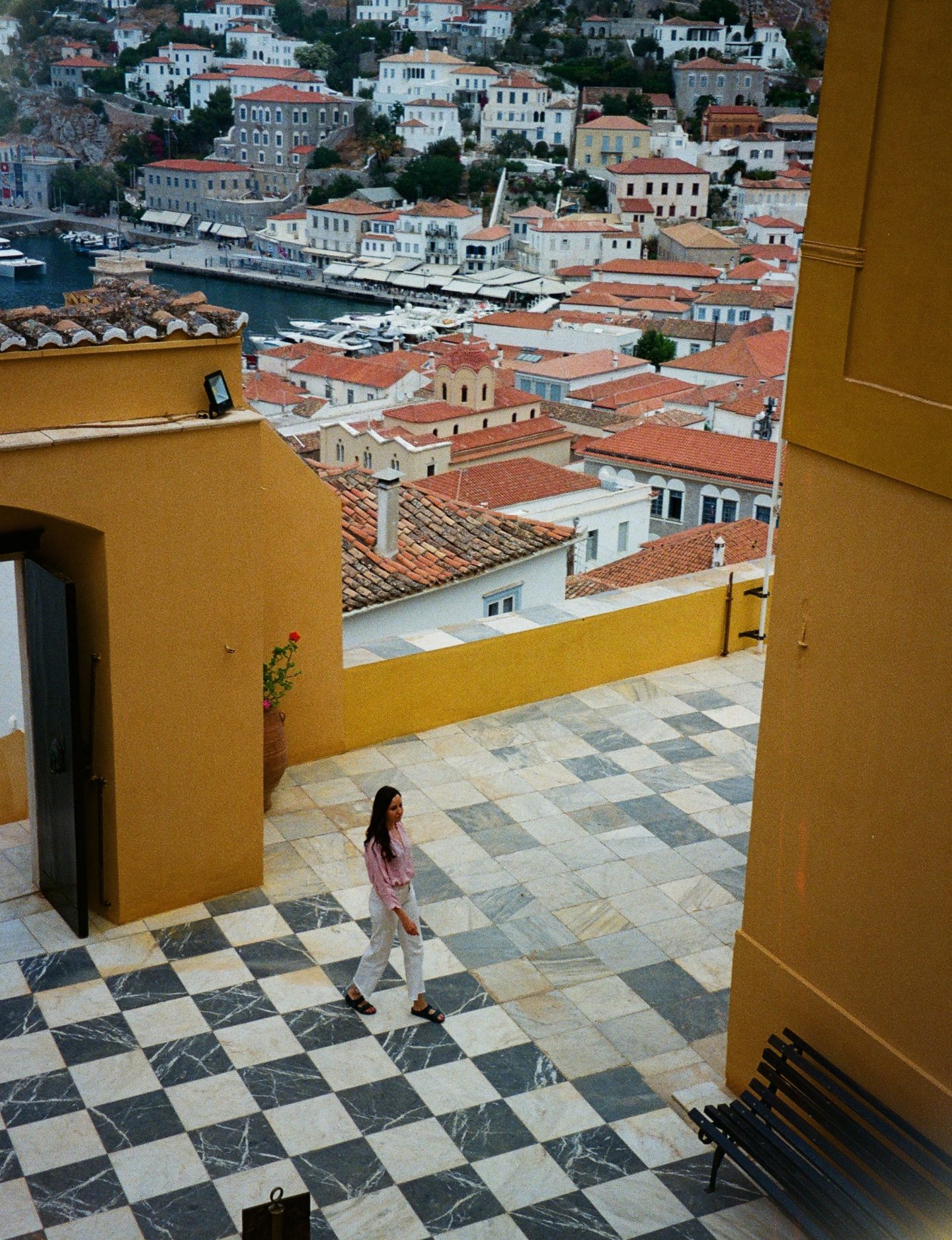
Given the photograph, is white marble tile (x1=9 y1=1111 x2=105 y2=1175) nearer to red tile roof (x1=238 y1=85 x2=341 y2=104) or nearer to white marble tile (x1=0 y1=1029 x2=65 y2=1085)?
white marble tile (x1=0 y1=1029 x2=65 y2=1085)

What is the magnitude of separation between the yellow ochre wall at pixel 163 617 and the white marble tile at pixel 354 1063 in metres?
1.34

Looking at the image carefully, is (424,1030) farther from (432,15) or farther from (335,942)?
(432,15)

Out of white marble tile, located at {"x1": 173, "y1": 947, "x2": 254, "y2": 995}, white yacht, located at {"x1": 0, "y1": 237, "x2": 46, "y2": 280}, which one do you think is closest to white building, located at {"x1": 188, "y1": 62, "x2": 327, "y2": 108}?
white yacht, located at {"x1": 0, "y1": 237, "x2": 46, "y2": 280}

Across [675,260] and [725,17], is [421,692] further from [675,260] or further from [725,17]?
[725,17]

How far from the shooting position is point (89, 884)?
21.7 ft

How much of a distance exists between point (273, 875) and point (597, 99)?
125029 mm

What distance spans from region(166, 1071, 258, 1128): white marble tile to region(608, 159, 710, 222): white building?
10162 centimetres

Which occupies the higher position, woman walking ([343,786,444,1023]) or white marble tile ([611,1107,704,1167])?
woman walking ([343,786,444,1023])

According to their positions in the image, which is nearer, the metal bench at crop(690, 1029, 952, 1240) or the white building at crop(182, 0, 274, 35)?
the metal bench at crop(690, 1029, 952, 1240)

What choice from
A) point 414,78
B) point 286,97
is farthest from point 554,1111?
point 414,78

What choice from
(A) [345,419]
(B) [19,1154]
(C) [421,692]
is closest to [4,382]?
(B) [19,1154]

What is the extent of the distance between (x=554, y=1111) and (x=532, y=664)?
12.4 feet

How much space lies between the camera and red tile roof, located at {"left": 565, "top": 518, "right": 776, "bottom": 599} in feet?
82.8

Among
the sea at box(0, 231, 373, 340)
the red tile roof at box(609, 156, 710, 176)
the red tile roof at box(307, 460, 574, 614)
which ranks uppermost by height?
the red tile roof at box(609, 156, 710, 176)
